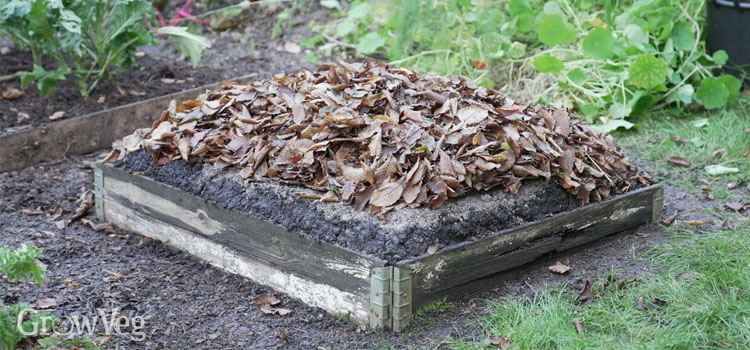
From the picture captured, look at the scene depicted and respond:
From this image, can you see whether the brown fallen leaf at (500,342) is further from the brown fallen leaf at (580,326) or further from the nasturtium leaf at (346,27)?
the nasturtium leaf at (346,27)

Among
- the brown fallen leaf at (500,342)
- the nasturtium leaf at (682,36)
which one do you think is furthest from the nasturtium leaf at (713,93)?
the brown fallen leaf at (500,342)

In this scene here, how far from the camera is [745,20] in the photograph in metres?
5.48

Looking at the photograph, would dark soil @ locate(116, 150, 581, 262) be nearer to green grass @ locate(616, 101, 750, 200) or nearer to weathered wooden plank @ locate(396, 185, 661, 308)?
weathered wooden plank @ locate(396, 185, 661, 308)

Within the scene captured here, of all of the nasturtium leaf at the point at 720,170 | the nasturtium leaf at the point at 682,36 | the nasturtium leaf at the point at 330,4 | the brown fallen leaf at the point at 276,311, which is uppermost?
the nasturtium leaf at the point at 682,36

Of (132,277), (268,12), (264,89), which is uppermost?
(264,89)

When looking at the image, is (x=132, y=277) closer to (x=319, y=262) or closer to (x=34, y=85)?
(x=319, y=262)

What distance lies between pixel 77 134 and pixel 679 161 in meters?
3.59

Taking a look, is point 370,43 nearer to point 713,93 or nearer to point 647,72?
point 647,72

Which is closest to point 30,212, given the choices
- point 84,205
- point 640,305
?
point 84,205

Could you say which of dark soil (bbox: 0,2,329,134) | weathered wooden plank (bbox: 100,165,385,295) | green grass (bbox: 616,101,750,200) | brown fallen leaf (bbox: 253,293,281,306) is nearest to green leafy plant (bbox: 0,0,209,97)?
dark soil (bbox: 0,2,329,134)

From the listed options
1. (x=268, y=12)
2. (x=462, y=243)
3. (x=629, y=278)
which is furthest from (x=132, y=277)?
(x=268, y=12)

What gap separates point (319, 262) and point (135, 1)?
2704 millimetres

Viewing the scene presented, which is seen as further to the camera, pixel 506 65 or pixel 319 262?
pixel 506 65

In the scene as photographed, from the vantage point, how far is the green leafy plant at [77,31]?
4785mm
